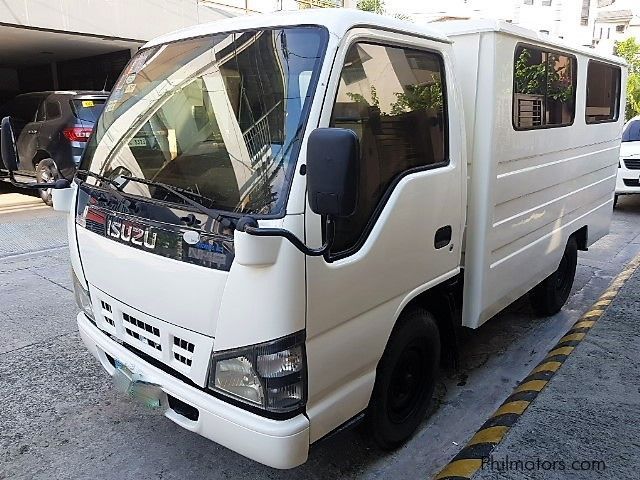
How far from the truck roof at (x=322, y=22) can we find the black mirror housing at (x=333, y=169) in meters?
0.66

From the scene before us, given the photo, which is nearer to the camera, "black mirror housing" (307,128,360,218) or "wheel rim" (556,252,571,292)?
"black mirror housing" (307,128,360,218)

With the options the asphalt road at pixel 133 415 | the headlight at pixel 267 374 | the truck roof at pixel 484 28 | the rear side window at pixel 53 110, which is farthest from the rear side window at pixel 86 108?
the headlight at pixel 267 374

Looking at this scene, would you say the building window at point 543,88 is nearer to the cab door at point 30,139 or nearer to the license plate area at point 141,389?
the license plate area at point 141,389

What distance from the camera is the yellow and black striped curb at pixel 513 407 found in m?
2.77

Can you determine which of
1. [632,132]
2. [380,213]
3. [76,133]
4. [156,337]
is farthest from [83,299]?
[632,132]

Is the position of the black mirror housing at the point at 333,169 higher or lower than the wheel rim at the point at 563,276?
higher


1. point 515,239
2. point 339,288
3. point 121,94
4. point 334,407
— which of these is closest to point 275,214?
point 339,288

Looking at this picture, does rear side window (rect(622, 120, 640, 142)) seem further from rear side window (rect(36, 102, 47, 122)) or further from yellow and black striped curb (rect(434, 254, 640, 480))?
rear side window (rect(36, 102, 47, 122))

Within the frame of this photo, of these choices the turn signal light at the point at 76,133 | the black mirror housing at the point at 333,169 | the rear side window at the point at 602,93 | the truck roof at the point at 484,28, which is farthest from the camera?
the turn signal light at the point at 76,133

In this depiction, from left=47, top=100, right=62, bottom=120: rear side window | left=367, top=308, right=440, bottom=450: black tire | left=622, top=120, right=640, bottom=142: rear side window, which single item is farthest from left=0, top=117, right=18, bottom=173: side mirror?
left=622, top=120, right=640, bottom=142: rear side window

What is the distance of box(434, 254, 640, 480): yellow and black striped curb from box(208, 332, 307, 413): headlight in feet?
3.66

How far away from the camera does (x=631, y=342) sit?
13.7 feet

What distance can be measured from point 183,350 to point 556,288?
368cm

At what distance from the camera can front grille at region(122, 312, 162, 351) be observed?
234cm
